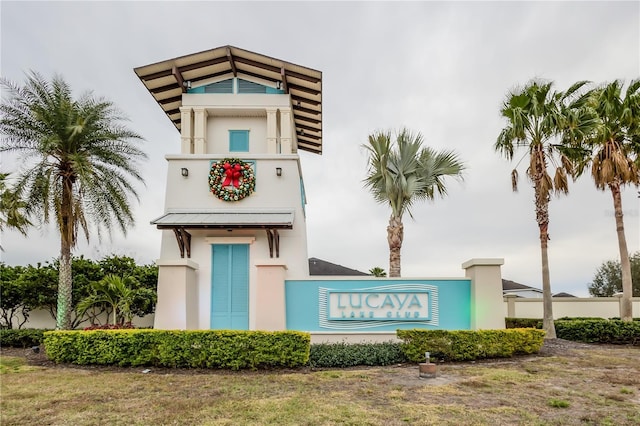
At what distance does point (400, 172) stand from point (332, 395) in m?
8.97

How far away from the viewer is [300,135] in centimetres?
1902

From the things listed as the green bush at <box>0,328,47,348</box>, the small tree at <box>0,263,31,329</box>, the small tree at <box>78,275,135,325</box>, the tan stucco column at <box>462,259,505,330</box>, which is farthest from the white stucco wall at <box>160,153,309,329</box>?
the small tree at <box>0,263,31,329</box>

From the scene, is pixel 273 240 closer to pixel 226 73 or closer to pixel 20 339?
pixel 226 73

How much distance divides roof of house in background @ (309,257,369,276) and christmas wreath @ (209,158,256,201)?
8419 mm

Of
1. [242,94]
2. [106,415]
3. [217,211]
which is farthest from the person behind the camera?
[242,94]

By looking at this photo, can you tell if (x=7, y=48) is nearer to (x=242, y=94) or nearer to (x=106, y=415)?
(x=242, y=94)

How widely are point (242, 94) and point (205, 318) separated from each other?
23.6ft

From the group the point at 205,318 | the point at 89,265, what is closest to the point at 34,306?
the point at 89,265

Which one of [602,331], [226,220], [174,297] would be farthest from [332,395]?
[602,331]

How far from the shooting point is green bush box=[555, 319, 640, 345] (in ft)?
48.2

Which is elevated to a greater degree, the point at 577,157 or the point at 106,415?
the point at 577,157

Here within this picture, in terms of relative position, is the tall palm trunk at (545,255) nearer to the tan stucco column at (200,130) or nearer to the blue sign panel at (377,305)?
the blue sign panel at (377,305)

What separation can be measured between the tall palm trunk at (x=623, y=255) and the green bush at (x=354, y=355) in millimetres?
9797

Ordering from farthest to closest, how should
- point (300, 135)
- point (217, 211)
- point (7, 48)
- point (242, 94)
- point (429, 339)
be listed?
1. point (300, 135)
2. point (242, 94)
3. point (217, 211)
4. point (7, 48)
5. point (429, 339)
